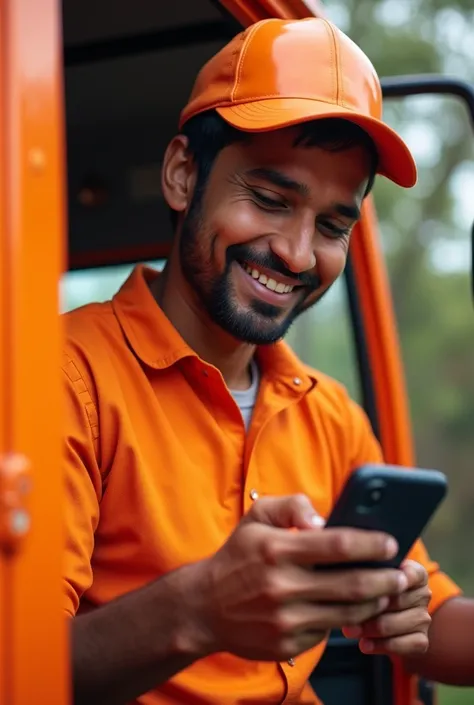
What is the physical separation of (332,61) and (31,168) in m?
1.04

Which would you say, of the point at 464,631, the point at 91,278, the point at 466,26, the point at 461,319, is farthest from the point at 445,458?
the point at 464,631

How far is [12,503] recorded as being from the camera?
3.34ft

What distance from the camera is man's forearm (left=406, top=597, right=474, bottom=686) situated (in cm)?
231

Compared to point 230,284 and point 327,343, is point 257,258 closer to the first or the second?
point 230,284

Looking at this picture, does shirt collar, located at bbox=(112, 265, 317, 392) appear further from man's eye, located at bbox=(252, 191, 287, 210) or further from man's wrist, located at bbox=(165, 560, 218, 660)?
man's wrist, located at bbox=(165, 560, 218, 660)

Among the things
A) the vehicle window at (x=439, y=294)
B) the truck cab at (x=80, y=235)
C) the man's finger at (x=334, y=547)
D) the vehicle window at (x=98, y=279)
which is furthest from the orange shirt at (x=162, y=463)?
the vehicle window at (x=439, y=294)

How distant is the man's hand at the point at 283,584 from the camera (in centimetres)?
131

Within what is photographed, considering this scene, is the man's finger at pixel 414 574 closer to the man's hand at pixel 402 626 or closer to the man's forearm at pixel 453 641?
the man's hand at pixel 402 626

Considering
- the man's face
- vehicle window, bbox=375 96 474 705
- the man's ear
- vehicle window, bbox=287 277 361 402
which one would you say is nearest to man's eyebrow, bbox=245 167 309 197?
the man's face

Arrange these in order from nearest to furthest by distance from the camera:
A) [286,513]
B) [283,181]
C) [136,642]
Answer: [286,513], [136,642], [283,181]

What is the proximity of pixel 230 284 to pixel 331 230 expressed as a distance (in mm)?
242

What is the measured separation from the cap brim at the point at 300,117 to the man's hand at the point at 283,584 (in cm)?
78

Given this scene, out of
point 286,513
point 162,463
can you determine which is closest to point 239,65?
point 162,463

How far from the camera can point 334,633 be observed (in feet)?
8.76
